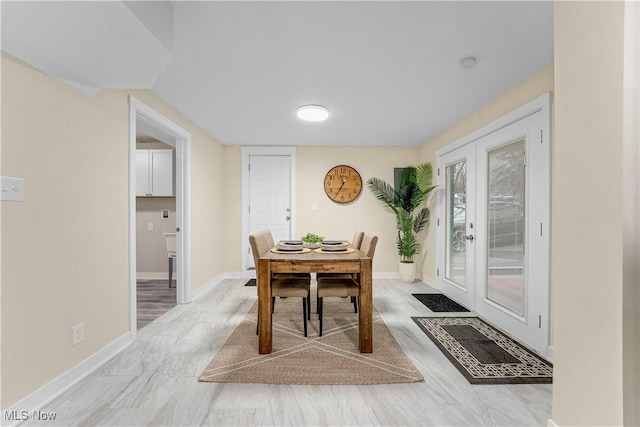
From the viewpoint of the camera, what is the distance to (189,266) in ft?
11.6

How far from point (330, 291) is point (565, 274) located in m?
1.59

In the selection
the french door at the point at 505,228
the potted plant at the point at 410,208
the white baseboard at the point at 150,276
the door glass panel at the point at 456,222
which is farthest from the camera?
the white baseboard at the point at 150,276

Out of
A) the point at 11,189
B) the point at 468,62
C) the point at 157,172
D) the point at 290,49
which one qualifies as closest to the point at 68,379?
the point at 11,189

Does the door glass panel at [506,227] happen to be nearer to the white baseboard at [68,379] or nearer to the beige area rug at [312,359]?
the beige area rug at [312,359]

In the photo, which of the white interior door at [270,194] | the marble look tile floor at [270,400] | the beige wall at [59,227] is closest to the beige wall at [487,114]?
the marble look tile floor at [270,400]

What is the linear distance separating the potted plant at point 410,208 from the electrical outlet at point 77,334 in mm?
3967

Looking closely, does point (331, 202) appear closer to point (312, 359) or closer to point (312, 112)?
point (312, 112)

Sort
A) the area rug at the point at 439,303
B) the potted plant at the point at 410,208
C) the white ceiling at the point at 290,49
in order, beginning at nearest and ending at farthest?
the white ceiling at the point at 290,49 → the area rug at the point at 439,303 → the potted plant at the point at 410,208

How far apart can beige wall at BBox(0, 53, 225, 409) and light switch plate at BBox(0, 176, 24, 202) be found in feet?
A: 0.11

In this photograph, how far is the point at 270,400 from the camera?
65.7 inches

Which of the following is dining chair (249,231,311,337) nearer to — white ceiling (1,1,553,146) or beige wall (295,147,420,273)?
white ceiling (1,1,553,146)

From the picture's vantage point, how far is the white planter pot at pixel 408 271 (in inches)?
177

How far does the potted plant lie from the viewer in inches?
174

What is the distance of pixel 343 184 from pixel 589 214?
12.6ft
